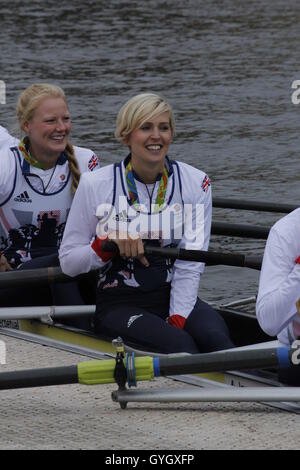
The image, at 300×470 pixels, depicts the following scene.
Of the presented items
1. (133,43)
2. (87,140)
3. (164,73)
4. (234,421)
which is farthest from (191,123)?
(234,421)

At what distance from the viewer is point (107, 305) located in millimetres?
4777

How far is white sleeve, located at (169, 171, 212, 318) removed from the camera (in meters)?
4.74

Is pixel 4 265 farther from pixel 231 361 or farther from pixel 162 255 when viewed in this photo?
pixel 231 361

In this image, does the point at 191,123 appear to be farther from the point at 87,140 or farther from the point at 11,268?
the point at 11,268

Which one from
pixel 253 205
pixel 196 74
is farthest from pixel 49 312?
pixel 196 74

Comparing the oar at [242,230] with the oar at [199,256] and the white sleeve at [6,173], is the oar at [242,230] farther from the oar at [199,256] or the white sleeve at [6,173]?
the white sleeve at [6,173]

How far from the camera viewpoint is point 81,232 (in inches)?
187

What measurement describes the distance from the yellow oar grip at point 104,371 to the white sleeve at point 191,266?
837 mm

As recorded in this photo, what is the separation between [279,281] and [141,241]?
0.89 metres

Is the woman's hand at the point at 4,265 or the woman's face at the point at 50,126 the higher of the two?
the woman's face at the point at 50,126

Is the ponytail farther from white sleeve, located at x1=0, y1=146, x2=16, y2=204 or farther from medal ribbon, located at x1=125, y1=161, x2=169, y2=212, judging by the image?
medal ribbon, located at x1=125, y1=161, x2=169, y2=212

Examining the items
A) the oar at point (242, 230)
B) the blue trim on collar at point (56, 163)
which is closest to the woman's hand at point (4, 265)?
the blue trim on collar at point (56, 163)

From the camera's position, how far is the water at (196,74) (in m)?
11.2

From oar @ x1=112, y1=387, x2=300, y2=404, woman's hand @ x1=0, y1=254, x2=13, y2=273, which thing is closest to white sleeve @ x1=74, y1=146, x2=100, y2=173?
woman's hand @ x1=0, y1=254, x2=13, y2=273
